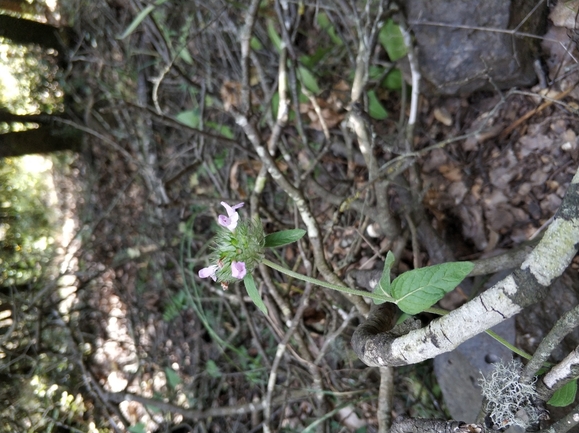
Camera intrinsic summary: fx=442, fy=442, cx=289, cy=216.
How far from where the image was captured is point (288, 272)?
1.16m

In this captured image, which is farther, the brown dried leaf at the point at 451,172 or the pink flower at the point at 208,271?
the brown dried leaf at the point at 451,172

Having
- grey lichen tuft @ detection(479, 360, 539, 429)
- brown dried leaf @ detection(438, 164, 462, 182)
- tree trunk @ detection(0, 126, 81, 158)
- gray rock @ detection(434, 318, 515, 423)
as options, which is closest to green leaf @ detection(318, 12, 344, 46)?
brown dried leaf @ detection(438, 164, 462, 182)

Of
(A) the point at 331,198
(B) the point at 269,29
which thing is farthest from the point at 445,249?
(B) the point at 269,29

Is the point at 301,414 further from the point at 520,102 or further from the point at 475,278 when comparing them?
the point at 520,102

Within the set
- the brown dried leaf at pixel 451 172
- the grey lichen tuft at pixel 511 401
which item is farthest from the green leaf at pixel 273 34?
the grey lichen tuft at pixel 511 401

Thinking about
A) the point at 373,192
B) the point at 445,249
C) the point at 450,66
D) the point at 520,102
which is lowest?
the point at 445,249

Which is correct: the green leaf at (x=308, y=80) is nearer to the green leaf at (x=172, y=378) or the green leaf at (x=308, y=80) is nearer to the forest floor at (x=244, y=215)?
the forest floor at (x=244, y=215)

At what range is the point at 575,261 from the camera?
172 cm

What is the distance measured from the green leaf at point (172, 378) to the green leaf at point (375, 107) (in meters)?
2.13

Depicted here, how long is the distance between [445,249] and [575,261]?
0.48 meters

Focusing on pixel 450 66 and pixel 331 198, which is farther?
pixel 331 198

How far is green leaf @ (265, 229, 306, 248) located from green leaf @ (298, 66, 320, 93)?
4.73 feet

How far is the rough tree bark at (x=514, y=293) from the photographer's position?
1.05m

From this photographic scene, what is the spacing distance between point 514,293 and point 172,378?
2526 mm
